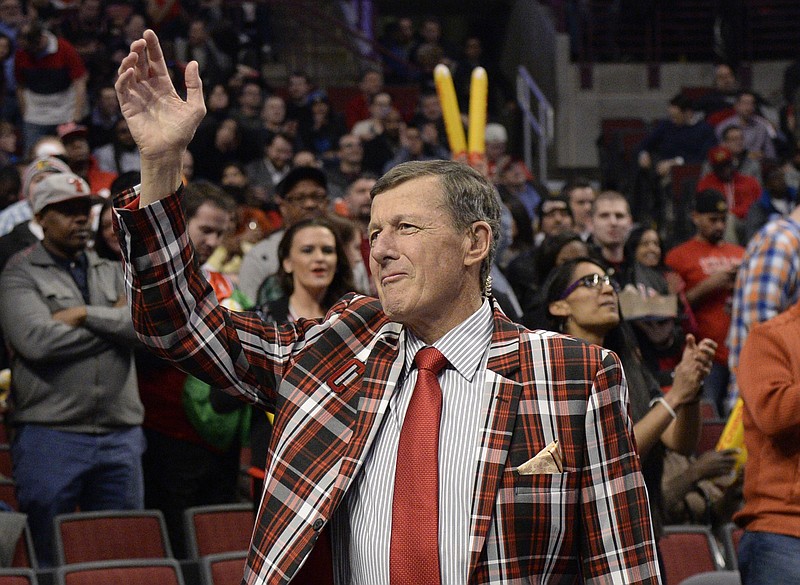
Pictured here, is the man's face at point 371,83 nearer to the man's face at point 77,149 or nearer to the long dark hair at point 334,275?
the man's face at point 77,149

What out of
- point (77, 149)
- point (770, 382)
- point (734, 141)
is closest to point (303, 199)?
point (77, 149)

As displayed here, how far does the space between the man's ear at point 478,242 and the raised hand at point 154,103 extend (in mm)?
523

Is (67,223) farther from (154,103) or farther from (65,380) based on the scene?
(154,103)

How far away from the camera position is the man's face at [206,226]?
5.07 meters

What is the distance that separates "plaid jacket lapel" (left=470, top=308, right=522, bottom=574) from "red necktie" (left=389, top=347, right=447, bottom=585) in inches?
3.0

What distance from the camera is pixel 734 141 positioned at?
37.0ft

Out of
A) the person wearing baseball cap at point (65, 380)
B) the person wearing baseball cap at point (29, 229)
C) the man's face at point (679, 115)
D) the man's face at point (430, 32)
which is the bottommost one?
the person wearing baseball cap at point (65, 380)

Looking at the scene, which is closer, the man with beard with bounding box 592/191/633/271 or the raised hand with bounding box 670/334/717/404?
the raised hand with bounding box 670/334/717/404

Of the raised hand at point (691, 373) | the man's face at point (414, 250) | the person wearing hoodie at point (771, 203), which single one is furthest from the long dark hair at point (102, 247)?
the person wearing hoodie at point (771, 203)

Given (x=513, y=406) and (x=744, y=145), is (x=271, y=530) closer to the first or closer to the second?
(x=513, y=406)

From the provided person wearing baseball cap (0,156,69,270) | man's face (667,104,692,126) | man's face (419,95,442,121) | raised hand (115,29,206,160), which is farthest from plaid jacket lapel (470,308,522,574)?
man's face (667,104,692,126)

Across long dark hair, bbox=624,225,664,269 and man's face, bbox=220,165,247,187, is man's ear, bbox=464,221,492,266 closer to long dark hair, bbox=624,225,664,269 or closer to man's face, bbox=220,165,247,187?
long dark hair, bbox=624,225,664,269

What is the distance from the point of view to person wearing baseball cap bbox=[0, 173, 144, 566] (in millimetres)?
4543

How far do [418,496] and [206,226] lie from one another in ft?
10.1
